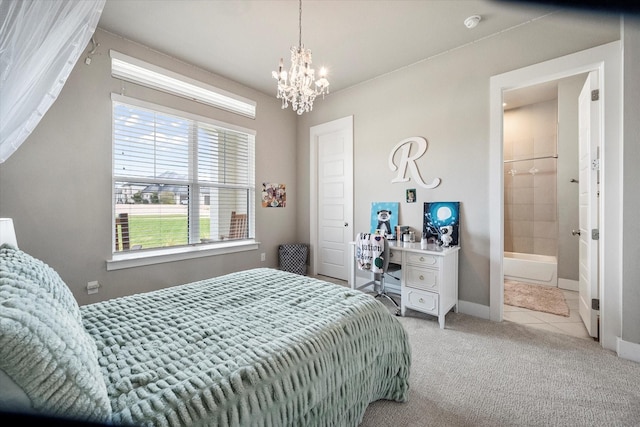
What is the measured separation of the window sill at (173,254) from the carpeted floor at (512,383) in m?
2.38

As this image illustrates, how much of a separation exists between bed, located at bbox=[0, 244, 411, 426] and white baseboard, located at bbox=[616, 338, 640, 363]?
1.77 m

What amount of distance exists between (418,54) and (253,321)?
3200mm

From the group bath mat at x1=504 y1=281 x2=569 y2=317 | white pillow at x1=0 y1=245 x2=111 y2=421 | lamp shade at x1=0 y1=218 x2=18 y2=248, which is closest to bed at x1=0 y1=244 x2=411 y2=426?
white pillow at x1=0 y1=245 x2=111 y2=421

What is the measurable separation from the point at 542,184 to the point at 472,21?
3133 mm

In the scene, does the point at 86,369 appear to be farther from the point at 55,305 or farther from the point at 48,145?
the point at 48,145

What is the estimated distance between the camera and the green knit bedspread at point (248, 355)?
0.86 meters

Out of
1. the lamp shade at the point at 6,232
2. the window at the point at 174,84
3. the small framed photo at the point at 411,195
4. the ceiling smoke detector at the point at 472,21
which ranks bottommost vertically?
the lamp shade at the point at 6,232

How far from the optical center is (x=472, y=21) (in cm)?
246

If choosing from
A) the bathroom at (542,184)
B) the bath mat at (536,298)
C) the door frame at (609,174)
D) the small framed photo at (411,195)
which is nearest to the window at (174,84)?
the small framed photo at (411,195)

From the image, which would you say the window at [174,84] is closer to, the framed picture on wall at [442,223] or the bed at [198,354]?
the bed at [198,354]

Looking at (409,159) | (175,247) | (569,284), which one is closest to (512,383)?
(409,159)

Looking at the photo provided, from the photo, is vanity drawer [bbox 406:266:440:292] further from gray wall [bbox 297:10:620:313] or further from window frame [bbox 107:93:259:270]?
window frame [bbox 107:93:259:270]

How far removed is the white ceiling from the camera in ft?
7.59

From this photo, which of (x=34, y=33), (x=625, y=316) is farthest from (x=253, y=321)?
(x=625, y=316)
